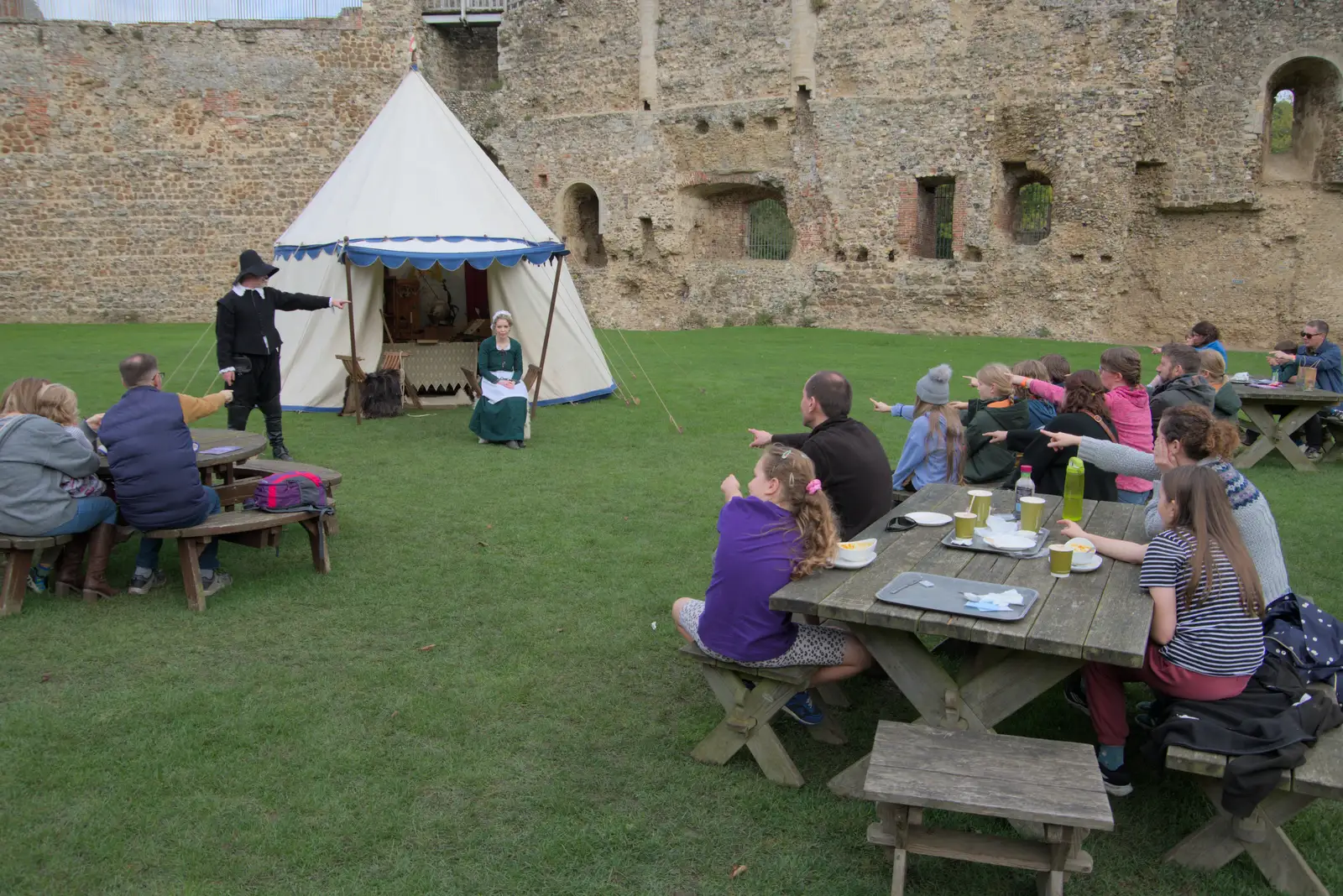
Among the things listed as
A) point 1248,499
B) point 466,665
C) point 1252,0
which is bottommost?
point 466,665

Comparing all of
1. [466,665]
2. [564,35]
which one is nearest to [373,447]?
[466,665]

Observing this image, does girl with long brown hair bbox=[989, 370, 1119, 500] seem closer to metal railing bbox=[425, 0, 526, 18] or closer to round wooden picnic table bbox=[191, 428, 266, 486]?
round wooden picnic table bbox=[191, 428, 266, 486]

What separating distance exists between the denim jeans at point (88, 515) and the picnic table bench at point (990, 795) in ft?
13.4

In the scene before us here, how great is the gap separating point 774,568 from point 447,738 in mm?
1467

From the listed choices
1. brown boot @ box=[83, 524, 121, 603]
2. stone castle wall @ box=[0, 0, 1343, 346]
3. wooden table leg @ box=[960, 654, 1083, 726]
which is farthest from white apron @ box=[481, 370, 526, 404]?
stone castle wall @ box=[0, 0, 1343, 346]

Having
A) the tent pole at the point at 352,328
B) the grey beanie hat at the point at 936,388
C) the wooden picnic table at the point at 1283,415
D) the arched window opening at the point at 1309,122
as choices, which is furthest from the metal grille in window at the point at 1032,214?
the grey beanie hat at the point at 936,388

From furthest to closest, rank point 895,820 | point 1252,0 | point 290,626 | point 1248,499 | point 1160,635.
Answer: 1. point 1252,0
2. point 290,626
3. point 1248,499
4. point 1160,635
5. point 895,820

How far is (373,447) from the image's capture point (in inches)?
363

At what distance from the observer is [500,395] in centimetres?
929

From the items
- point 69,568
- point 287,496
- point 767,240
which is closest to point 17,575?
point 69,568

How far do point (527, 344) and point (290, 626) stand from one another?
6.74m

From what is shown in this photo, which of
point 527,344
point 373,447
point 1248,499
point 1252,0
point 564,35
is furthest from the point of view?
point 564,35

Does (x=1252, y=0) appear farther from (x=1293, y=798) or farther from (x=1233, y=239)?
(x=1293, y=798)

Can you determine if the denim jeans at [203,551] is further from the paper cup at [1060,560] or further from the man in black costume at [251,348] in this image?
the paper cup at [1060,560]
